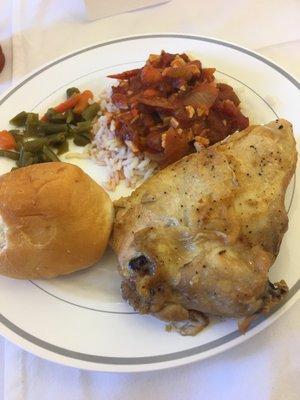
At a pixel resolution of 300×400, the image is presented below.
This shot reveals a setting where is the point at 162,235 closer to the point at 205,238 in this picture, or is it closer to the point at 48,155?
the point at 205,238

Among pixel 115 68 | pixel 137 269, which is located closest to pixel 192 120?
pixel 115 68

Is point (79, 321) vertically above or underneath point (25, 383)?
above

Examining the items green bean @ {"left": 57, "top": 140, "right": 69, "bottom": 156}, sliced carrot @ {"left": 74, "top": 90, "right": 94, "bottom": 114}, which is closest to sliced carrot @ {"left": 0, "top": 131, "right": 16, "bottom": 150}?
green bean @ {"left": 57, "top": 140, "right": 69, "bottom": 156}

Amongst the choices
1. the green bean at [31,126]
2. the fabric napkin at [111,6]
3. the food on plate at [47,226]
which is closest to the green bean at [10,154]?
the green bean at [31,126]

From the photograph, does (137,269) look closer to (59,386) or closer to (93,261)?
(93,261)

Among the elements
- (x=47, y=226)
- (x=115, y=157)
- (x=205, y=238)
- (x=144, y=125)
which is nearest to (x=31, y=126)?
(x=115, y=157)

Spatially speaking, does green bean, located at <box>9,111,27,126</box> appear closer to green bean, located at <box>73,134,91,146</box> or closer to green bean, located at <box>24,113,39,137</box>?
green bean, located at <box>24,113,39,137</box>

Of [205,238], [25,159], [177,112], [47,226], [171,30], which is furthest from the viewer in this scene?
[171,30]
